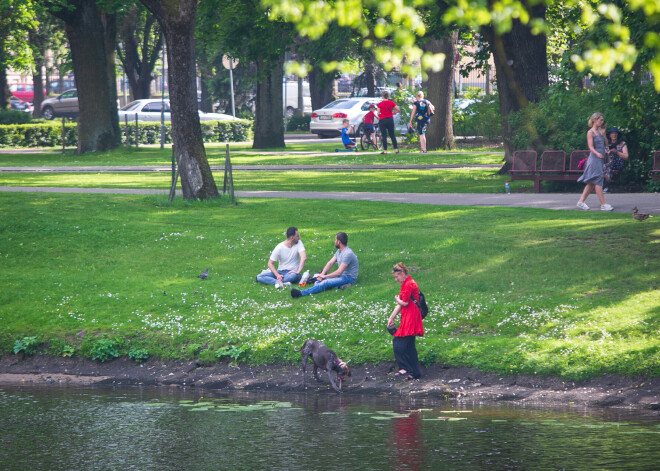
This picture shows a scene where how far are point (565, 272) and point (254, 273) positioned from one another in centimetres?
508

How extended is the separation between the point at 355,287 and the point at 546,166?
8224 mm

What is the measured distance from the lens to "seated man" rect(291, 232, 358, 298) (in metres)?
13.5

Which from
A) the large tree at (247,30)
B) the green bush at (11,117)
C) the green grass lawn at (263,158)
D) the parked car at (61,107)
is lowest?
the green grass lawn at (263,158)

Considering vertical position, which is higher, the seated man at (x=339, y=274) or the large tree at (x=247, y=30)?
the large tree at (x=247, y=30)

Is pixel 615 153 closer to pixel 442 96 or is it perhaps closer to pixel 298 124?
pixel 442 96

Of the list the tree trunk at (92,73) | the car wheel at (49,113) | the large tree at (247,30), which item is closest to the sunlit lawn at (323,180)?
the large tree at (247,30)

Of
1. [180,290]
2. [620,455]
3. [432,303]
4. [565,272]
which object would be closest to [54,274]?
[180,290]

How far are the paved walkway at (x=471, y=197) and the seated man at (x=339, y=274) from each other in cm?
557

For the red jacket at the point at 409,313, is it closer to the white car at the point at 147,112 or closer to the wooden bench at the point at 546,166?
the wooden bench at the point at 546,166

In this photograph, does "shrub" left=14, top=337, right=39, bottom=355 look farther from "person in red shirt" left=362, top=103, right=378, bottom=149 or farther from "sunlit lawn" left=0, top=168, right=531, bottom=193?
"person in red shirt" left=362, top=103, right=378, bottom=149

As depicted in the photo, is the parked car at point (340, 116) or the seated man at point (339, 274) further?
the parked car at point (340, 116)

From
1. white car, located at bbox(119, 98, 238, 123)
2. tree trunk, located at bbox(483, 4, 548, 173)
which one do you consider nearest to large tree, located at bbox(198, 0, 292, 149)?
tree trunk, located at bbox(483, 4, 548, 173)

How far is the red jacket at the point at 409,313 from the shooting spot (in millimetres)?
10719

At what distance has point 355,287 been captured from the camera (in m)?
13.7
